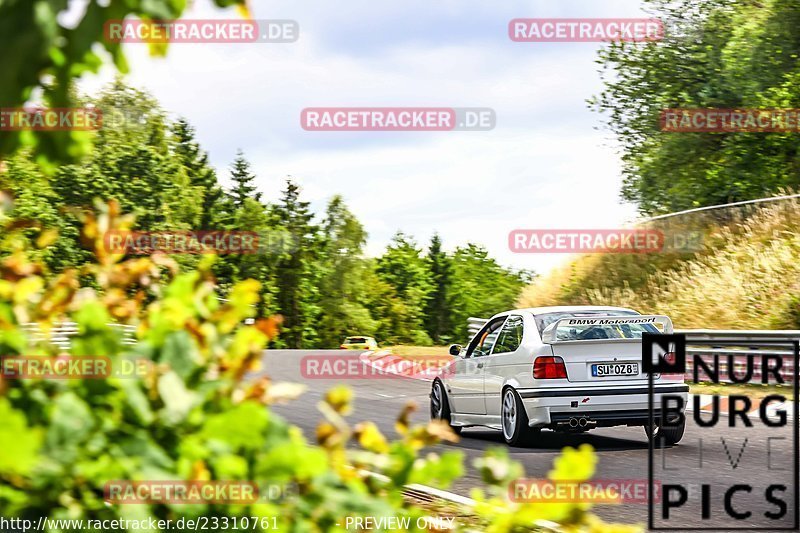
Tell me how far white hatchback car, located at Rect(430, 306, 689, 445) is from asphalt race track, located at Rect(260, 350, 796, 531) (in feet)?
1.14

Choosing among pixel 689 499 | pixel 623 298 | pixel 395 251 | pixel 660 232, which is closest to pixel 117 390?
pixel 689 499

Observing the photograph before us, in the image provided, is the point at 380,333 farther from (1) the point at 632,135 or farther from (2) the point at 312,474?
(2) the point at 312,474

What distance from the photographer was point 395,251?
4498 inches

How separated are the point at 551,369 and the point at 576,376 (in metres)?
0.29

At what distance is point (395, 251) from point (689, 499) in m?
106

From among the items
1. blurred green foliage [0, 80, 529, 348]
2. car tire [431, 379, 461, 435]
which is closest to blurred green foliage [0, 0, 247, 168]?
car tire [431, 379, 461, 435]

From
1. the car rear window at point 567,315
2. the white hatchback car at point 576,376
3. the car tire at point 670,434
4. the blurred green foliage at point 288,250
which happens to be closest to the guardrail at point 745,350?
the car tire at point 670,434

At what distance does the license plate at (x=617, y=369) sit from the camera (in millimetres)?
11352

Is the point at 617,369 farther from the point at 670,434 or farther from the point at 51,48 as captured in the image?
the point at 51,48

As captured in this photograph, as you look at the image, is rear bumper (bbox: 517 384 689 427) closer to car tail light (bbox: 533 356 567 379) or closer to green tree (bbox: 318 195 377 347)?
car tail light (bbox: 533 356 567 379)

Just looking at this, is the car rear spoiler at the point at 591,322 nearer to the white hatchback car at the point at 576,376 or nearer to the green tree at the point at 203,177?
the white hatchback car at the point at 576,376

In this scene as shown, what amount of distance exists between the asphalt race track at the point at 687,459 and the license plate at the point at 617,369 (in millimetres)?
852

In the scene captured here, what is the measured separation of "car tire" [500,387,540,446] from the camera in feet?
37.9

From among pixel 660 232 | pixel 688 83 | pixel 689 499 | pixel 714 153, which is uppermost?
pixel 688 83
